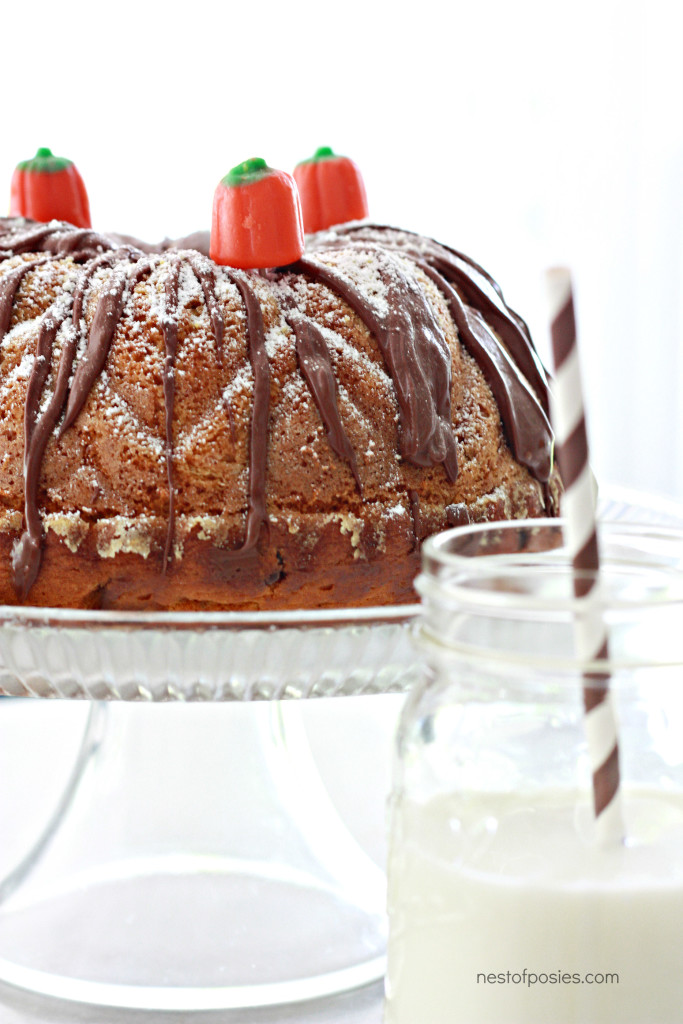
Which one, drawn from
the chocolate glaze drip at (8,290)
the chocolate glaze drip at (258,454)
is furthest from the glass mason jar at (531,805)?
the chocolate glaze drip at (8,290)

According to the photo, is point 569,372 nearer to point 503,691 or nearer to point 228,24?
point 503,691

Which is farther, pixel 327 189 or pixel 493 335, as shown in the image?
pixel 327 189

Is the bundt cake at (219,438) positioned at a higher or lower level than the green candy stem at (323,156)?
lower

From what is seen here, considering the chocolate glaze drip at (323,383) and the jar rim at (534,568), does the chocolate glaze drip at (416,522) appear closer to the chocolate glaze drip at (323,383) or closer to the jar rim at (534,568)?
the chocolate glaze drip at (323,383)

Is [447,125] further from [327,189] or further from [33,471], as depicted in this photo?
[33,471]

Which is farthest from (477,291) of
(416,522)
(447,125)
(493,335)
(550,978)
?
(447,125)

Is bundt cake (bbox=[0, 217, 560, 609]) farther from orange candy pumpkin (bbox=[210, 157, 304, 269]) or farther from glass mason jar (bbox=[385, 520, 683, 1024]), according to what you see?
glass mason jar (bbox=[385, 520, 683, 1024])
